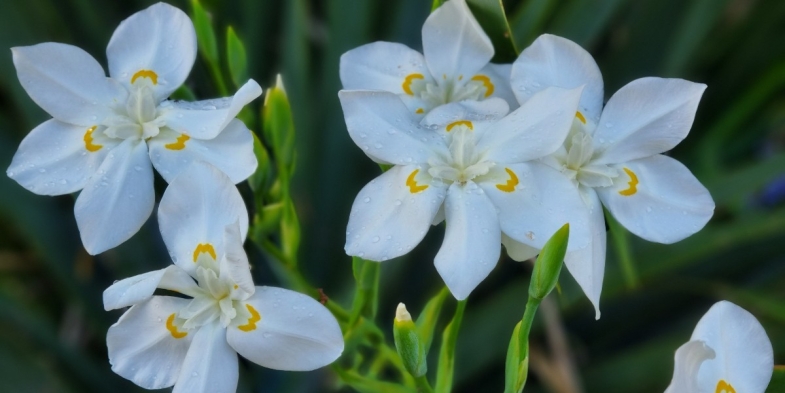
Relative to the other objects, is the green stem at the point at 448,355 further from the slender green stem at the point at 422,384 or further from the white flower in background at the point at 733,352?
the white flower in background at the point at 733,352

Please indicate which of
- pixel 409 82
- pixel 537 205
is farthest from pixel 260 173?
pixel 537 205

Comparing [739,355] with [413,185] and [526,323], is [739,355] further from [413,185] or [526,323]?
[413,185]

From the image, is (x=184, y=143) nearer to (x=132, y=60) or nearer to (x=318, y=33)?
(x=132, y=60)

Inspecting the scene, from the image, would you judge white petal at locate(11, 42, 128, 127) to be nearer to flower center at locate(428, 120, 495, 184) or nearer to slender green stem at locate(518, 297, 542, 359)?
flower center at locate(428, 120, 495, 184)

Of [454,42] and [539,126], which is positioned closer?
[539,126]

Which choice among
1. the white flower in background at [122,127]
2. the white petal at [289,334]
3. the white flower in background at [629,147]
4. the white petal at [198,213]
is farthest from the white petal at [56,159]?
the white flower in background at [629,147]
